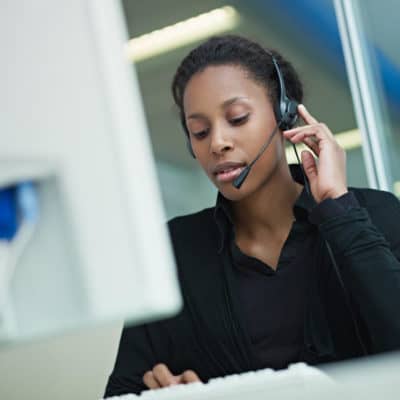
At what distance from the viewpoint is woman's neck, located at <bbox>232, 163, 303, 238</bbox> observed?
151cm

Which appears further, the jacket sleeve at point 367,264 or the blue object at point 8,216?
the jacket sleeve at point 367,264

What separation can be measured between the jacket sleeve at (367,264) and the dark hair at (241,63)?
0.42 meters

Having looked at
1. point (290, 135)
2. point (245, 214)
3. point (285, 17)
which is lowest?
point (245, 214)

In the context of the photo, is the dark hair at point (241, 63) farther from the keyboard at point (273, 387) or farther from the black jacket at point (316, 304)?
the keyboard at point (273, 387)

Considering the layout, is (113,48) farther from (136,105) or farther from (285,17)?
(285,17)

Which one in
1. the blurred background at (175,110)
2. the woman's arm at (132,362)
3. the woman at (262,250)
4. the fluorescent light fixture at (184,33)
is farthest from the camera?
the fluorescent light fixture at (184,33)

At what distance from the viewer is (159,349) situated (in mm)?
1454

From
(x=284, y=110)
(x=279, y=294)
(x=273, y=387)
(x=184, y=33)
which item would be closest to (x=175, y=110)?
(x=284, y=110)

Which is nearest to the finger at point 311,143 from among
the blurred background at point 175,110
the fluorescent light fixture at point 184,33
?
the blurred background at point 175,110

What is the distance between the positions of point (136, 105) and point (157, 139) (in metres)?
3.12

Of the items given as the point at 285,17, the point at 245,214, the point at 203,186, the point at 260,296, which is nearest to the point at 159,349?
the point at 260,296

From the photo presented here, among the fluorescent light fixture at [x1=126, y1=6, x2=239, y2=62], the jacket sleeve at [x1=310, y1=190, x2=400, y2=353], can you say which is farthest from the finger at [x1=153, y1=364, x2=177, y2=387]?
the fluorescent light fixture at [x1=126, y1=6, x2=239, y2=62]

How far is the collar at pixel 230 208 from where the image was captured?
1438mm

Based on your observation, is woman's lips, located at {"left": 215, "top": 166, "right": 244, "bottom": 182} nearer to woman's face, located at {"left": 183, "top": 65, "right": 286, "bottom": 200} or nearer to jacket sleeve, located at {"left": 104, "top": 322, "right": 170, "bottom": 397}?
woman's face, located at {"left": 183, "top": 65, "right": 286, "bottom": 200}
